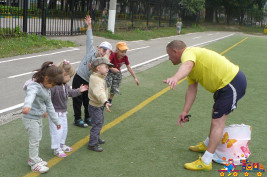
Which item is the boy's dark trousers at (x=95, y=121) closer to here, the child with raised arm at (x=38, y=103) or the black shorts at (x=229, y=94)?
the child with raised arm at (x=38, y=103)

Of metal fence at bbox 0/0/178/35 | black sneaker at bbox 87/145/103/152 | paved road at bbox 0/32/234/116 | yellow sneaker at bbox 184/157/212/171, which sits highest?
metal fence at bbox 0/0/178/35

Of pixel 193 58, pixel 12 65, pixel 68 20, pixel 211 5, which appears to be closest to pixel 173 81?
pixel 193 58

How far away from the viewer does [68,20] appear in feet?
61.4

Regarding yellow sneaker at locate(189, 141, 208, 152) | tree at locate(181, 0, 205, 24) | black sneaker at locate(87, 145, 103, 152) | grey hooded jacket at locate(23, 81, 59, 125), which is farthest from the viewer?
tree at locate(181, 0, 205, 24)

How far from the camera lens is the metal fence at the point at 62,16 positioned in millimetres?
15102

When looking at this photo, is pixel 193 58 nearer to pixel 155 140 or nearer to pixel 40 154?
pixel 155 140

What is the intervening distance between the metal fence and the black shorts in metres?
12.0

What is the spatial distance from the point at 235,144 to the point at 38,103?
2.66m

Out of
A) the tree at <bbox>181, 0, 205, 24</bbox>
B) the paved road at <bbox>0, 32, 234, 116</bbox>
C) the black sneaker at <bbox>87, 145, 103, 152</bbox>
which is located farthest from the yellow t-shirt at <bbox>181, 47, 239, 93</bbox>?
the tree at <bbox>181, 0, 205, 24</bbox>

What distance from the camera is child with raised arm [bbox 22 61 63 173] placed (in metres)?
4.08

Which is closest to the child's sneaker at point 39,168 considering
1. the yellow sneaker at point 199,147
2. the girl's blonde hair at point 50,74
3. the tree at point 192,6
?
the girl's blonde hair at point 50,74

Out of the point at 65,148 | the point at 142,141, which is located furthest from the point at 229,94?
the point at 65,148

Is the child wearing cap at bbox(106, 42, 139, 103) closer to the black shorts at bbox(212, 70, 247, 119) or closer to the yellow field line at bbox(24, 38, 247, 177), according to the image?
the yellow field line at bbox(24, 38, 247, 177)

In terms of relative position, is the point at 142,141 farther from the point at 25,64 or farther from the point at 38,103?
the point at 25,64
